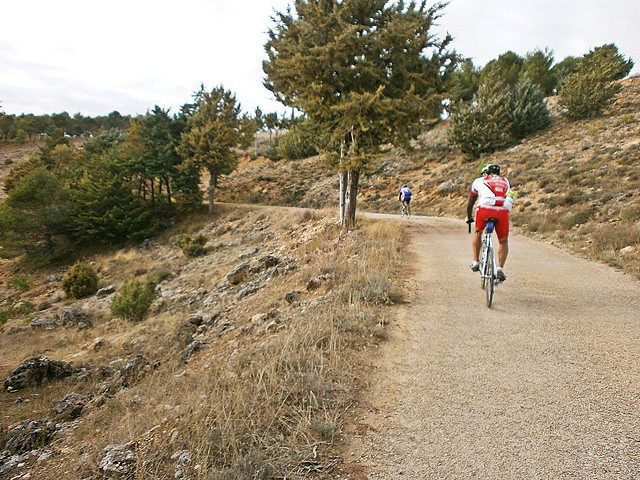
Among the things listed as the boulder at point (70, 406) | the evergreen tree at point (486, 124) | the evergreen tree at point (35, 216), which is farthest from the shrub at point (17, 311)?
the evergreen tree at point (486, 124)

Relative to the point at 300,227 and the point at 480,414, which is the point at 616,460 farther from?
the point at 300,227

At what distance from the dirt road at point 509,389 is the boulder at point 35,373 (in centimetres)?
779

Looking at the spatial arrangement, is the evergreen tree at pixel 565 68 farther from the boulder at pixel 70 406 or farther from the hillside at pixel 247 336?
the boulder at pixel 70 406

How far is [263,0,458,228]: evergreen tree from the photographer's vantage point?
11.1 meters

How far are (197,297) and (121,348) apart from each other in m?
4.11

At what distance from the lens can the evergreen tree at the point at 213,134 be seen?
27.8 m

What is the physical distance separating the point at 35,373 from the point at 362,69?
487 inches

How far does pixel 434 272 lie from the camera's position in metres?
7.95

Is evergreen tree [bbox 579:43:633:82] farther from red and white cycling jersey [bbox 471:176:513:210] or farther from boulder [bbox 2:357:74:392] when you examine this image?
boulder [bbox 2:357:74:392]

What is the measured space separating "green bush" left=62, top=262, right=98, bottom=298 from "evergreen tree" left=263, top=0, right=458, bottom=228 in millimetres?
15426

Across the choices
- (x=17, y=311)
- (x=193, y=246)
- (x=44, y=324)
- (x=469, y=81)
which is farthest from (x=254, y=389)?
(x=469, y=81)

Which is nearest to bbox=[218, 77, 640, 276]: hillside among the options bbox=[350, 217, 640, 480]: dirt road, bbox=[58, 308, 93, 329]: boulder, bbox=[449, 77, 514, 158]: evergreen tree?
bbox=[449, 77, 514, 158]: evergreen tree

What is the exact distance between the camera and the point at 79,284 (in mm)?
18719

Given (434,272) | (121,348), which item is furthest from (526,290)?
(121,348)
